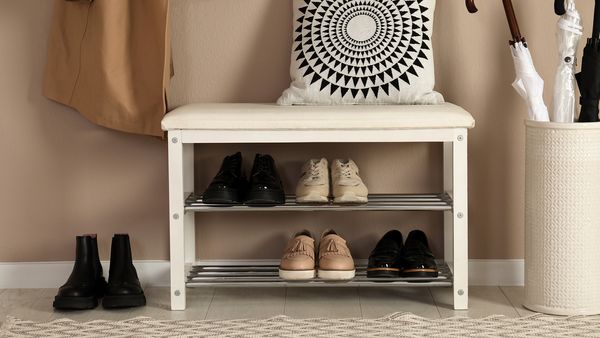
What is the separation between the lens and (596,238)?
8.79ft

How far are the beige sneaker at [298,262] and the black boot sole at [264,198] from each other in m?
0.14

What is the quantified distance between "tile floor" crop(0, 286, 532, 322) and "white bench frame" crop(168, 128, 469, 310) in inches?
3.0

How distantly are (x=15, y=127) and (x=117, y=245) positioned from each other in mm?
499

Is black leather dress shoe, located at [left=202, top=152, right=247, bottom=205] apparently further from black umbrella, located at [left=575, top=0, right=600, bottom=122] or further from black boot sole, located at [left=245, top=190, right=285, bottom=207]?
black umbrella, located at [left=575, top=0, right=600, bottom=122]

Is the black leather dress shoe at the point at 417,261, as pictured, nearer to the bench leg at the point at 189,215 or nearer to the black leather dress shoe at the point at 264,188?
the black leather dress shoe at the point at 264,188

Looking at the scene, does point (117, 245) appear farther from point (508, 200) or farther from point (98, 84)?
point (508, 200)

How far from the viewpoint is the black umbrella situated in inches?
105

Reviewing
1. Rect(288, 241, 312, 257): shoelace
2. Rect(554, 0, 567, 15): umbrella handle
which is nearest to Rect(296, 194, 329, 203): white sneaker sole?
Rect(288, 241, 312, 257): shoelace

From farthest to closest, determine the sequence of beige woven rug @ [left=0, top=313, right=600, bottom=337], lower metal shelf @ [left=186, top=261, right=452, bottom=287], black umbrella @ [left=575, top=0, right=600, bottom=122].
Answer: lower metal shelf @ [left=186, top=261, right=452, bottom=287] → black umbrella @ [left=575, top=0, right=600, bottom=122] → beige woven rug @ [left=0, top=313, right=600, bottom=337]

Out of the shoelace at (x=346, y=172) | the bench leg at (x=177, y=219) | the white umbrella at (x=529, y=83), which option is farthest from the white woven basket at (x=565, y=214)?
the bench leg at (x=177, y=219)

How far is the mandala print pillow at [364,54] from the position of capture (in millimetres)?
2881

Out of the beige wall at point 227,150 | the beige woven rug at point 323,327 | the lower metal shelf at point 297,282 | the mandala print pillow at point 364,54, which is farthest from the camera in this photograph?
the beige wall at point 227,150

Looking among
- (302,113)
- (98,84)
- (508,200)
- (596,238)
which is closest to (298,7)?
(302,113)

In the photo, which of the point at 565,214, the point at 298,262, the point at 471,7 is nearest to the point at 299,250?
the point at 298,262
